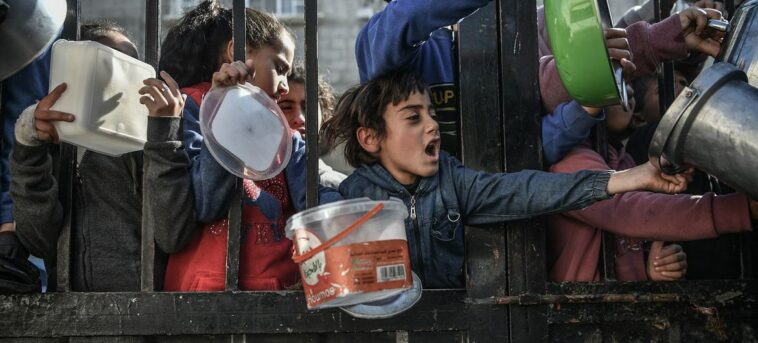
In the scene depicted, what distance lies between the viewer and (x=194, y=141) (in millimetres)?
2271

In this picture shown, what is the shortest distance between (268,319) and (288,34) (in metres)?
1.10

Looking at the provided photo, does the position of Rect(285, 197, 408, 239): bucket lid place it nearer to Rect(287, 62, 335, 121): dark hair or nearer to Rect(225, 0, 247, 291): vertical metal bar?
Rect(225, 0, 247, 291): vertical metal bar

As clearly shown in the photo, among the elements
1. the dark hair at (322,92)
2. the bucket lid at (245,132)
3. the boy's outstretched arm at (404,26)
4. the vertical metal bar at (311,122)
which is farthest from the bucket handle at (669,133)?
the dark hair at (322,92)

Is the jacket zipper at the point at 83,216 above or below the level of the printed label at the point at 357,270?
above

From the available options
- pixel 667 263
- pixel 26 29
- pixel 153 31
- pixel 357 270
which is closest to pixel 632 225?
pixel 667 263

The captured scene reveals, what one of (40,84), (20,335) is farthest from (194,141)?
(20,335)

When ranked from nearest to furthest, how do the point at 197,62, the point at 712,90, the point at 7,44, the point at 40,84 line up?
the point at 712,90 → the point at 7,44 → the point at 40,84 → the point at 197,62

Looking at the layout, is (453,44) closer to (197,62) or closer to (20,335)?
(197,62)

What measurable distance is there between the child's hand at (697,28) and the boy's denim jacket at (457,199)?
22.2 inches

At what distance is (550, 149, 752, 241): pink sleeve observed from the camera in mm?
2111

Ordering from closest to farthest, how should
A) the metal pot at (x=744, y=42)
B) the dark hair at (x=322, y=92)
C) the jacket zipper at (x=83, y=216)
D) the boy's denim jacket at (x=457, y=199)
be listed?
1. the metal pot at (x=744, y=42)
2. the boy's denim jacket at (x=457, y=199)
3. the jacket zipper at (x=83, y=216)
4. the dark hair at (x=322, y=92)

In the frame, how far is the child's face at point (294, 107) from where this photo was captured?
2.86 metres

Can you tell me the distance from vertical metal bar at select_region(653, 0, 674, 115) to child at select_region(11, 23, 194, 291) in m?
1.24

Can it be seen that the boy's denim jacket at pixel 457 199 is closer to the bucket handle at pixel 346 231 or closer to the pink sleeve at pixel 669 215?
the pink sleeve at pixel 669 215
